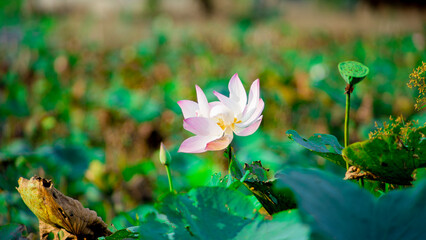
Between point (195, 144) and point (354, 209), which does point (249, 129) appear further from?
point (354, 209)

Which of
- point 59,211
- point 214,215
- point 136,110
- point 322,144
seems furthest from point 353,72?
point 136,110

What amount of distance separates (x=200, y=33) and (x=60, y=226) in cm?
567

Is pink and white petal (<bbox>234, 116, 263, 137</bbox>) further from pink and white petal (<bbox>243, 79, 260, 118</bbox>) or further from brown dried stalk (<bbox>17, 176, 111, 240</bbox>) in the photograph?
brown dried stalk (<bbox>17, 176, 111, 240</bbox>)

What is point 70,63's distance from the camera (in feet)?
8.95

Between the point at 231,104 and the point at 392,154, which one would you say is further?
the point at 231,104

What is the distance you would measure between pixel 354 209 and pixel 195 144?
19cm

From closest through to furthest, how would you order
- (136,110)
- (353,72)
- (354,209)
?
(354,209)
(353,72)
(136,110)

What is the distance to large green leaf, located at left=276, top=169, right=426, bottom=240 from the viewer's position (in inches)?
8.7

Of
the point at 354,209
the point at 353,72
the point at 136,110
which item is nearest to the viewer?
the point at 354,209

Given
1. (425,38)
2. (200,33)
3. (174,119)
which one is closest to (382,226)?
(174,119)

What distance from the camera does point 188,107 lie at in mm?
413

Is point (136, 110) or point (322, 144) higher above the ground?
point (322, 144)

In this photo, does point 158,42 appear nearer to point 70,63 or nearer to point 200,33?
point 70,63

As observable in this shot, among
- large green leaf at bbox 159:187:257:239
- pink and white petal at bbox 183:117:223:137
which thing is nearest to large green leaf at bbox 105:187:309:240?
large green leaf at bbox 159:187:257:239
